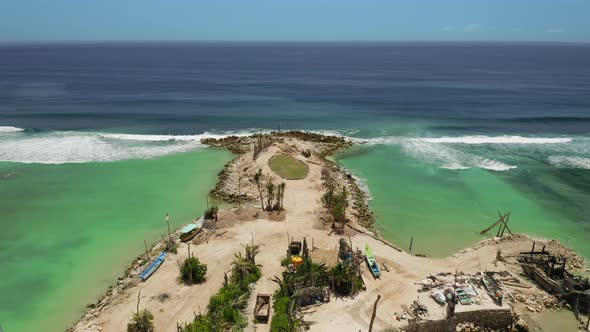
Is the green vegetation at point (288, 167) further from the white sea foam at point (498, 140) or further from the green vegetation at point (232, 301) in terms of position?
the white sea foam at point (498, 140)

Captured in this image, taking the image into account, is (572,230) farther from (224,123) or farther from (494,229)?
(224,123)

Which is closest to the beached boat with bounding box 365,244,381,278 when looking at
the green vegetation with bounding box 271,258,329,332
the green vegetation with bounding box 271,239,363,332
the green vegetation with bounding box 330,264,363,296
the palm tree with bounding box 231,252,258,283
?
the green vegetation with bounding box 271,239,363,332

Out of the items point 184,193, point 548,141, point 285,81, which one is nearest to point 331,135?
point 184,193

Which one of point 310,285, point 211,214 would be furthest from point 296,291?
point 211,214

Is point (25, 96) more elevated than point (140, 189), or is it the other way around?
point (25, 96)

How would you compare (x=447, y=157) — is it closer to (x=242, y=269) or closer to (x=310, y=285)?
(x=310, y=285)

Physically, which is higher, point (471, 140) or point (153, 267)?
point (471, 140)
